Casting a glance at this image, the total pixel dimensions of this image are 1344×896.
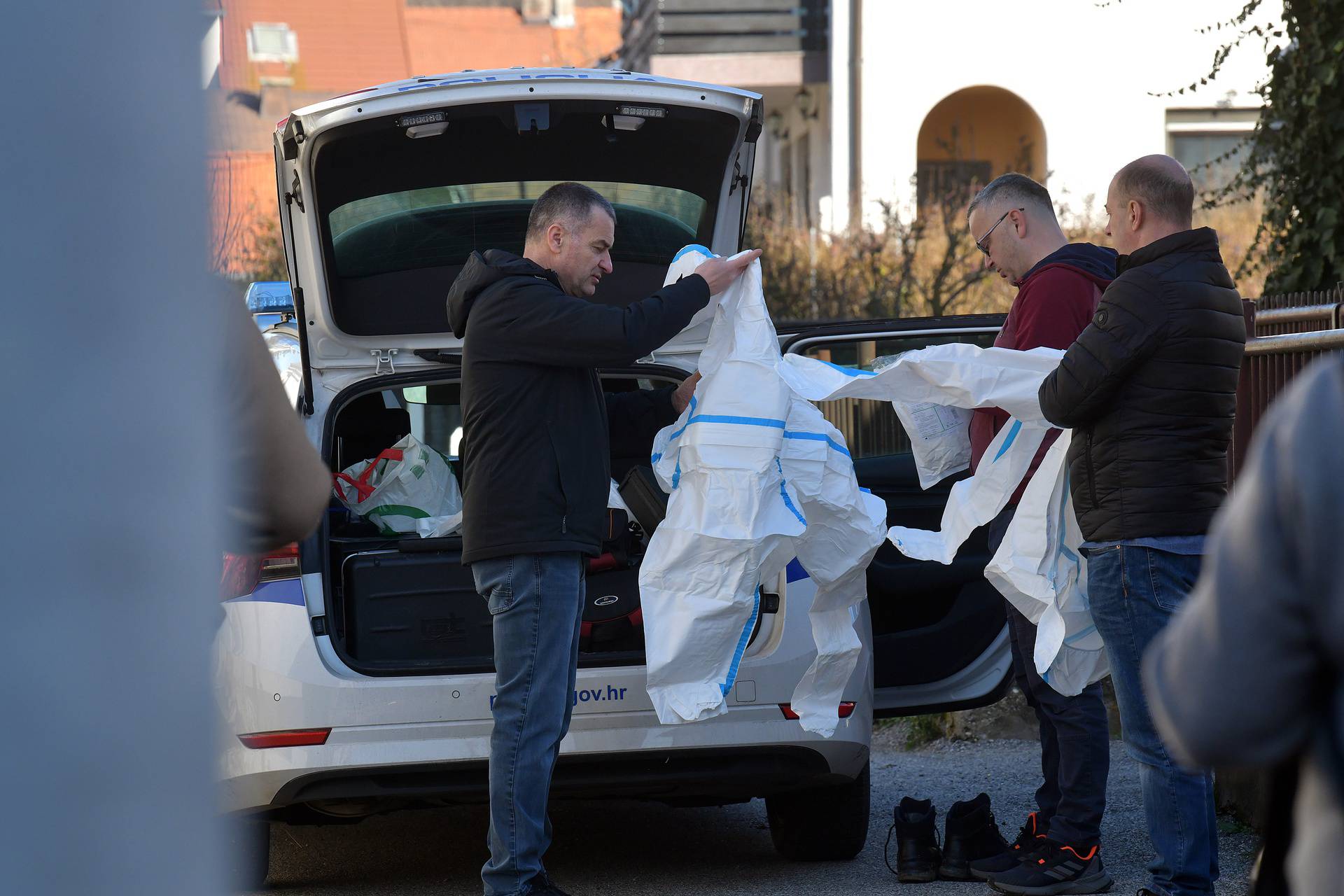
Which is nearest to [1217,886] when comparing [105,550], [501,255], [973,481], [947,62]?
[973,481]

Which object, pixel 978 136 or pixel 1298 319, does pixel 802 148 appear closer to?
pixel 978 136

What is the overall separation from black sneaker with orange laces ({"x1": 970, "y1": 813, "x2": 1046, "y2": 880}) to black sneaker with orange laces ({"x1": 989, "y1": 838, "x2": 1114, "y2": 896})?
0.24ft

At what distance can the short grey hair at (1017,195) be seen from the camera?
14.1 feet

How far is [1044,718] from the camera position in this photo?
14.1ft

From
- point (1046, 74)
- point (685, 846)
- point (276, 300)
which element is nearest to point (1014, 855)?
point (685, 846)

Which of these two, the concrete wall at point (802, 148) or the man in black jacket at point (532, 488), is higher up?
the concrete wall at point (802, 148)

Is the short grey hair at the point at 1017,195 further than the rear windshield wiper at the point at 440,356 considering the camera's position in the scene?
No

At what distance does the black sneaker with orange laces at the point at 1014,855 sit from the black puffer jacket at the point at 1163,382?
3.84ft

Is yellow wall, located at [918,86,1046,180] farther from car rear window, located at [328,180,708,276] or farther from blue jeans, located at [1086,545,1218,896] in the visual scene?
blue jeans, located at [1086,545,1218,896]

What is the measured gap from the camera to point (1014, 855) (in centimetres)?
423

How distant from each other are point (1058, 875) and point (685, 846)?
1.43 metres

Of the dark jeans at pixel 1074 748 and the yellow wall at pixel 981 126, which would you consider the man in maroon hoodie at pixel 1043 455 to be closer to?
the dark jeans at pixel 1074 748

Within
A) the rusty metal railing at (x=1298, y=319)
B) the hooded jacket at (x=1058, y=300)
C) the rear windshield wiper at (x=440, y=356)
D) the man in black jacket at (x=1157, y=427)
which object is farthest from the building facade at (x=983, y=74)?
the man in black jacket at (x=1157, y=427)

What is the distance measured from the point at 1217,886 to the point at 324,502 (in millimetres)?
3387
